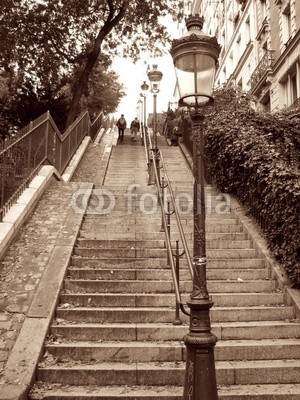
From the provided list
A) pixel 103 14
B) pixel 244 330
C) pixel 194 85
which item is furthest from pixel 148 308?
pixel 103 14

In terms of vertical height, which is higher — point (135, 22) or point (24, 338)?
point (135, 22)

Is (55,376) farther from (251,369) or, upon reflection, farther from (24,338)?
(251,369)

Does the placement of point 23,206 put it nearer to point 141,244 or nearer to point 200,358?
point 141,244

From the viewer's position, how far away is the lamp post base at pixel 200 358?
11.6 feet

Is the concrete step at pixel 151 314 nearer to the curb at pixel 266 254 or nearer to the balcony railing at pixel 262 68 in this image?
the curb at pixel 266 254

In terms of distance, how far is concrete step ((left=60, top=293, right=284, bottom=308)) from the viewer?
6.14 metres

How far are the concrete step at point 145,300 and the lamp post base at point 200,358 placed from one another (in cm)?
253

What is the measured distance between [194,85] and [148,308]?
3332mm

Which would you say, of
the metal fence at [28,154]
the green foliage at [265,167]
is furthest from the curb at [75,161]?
the green foliage at [265,167]

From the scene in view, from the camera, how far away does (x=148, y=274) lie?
22.5 ft

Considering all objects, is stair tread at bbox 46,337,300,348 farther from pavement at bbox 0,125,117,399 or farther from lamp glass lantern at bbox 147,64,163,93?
lamp glass lantern at bbox 147,64,163,93

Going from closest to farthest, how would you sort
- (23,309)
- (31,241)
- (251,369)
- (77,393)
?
(77,393) → (251,369) → (23,309) → (31,241)

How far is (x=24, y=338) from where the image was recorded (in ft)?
16.7

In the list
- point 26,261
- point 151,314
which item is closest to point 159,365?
point 151,314
